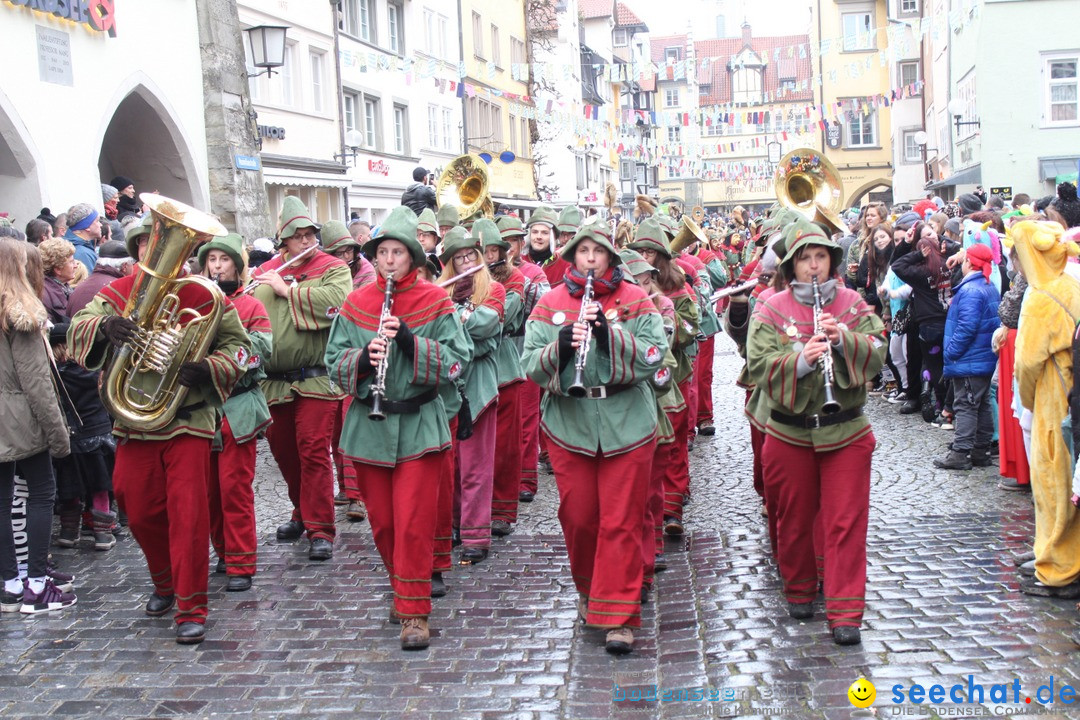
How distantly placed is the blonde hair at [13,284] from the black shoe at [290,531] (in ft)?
7.55

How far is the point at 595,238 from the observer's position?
5.84 m

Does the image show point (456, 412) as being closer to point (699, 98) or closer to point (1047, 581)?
A: point (1047, 581)

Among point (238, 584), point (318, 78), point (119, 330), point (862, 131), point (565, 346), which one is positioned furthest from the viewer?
point (862, 131)

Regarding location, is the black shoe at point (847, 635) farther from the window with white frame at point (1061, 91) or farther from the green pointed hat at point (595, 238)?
the window with white frame at point (1061, 91)

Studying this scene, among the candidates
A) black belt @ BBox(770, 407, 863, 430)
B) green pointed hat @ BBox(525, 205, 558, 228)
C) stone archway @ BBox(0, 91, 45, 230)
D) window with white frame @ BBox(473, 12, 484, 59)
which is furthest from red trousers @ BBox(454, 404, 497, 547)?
window with white frame @ BBox(473, 12, 484, 59)

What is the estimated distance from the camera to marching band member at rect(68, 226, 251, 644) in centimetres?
604

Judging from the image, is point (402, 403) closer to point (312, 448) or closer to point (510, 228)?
point (312, 448)

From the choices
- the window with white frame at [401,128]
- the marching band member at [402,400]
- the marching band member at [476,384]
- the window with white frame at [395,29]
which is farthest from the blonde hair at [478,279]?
the window with white frame at [395,29]

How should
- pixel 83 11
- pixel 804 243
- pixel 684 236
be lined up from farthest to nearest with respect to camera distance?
pixel 83 11
pixel 684 236
pixel 804 243

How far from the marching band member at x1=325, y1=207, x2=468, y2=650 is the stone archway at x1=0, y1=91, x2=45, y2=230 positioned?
9417mm

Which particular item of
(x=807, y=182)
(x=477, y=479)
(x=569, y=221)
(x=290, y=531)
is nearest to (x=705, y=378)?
(x=807, y=182)

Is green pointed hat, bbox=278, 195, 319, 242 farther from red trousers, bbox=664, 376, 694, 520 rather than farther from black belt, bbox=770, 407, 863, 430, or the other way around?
black belt, bbox=770, 407, 863, 430

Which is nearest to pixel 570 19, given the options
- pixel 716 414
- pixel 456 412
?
pixel 716 414

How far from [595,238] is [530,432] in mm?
3419
